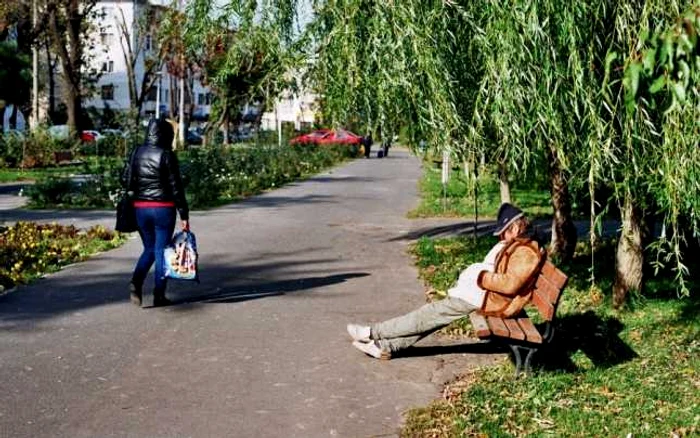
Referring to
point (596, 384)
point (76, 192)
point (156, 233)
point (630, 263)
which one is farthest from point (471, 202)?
point (596, 384)

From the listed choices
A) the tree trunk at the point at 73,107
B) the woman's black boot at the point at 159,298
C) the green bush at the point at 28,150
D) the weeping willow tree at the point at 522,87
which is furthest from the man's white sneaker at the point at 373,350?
the tree trunk at the point at 73,107

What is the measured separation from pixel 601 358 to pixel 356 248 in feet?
22.2

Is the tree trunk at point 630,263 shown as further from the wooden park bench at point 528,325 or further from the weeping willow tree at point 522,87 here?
the wooden park bench at point 528,325

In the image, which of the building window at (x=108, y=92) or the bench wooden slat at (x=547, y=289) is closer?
the bench wooden slat at (x=547, y=289)

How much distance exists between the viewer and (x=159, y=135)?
370 inches

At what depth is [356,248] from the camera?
14195mm

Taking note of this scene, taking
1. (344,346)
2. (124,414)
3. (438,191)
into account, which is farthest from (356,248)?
(438,191)

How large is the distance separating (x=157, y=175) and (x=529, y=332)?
3916 millimetres

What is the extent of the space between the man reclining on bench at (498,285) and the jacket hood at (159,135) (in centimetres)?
311

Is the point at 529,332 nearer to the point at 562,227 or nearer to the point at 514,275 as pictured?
the point at 514,275

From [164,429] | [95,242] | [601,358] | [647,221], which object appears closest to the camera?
[164,429]

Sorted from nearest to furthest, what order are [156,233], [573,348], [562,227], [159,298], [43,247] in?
[573,348] → [156,233] → [159,298] → [562,227] → [43,247]

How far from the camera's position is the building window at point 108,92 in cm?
9325

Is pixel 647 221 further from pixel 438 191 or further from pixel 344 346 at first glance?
pixel 438 191
